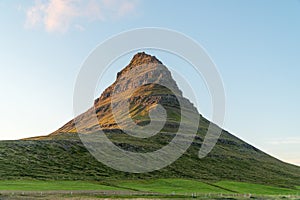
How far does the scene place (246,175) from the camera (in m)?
185

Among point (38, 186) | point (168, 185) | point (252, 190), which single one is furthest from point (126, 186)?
point (252, 190)

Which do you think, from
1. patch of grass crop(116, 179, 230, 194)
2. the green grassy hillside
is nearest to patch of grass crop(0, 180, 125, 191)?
the green grassy hillside

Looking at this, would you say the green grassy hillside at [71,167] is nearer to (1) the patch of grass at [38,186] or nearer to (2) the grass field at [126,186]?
(1) the patch of grass at [38,186]

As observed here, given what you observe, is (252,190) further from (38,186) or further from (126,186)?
(38,186)

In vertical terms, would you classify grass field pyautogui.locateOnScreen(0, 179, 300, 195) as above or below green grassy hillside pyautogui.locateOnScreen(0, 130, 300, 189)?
below

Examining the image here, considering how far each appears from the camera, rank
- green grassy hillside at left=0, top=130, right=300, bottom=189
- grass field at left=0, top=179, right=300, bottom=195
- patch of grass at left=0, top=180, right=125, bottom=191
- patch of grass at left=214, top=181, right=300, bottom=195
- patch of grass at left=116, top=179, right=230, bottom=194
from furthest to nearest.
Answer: green grassy hillside at left=0, top=130, right=300, bottom=189, patch of grass at left=214, top=181, right=300, bottom=195, patch of grass at left=116, top=179, right=230, bottom=194, grass field at left=0, top=179, right=300, bottom=195, patch of grass at left=0, top=180, right=125, bottom=191

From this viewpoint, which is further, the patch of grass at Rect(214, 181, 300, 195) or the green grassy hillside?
the green grassy hillside

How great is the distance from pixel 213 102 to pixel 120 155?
85.8m

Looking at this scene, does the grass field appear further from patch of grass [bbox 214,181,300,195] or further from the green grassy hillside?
the green grassy hillside

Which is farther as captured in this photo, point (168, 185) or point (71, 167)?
point (71, 167)

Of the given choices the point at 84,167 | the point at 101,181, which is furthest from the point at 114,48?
the point at 84,167

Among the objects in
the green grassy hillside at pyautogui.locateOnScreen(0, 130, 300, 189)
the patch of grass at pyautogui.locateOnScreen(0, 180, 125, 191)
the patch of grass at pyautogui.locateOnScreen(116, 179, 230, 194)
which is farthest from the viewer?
the green grassy hillside at pyautogui.locateOnScreen(0, 130, 300, 189)

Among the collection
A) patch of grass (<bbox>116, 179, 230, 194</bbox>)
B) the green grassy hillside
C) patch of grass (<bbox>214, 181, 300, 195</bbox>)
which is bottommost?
patch of grass (<bbox>214, 181, 300, 195</bbox>)

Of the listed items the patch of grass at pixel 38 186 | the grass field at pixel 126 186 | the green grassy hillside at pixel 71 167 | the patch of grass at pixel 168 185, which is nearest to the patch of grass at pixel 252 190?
the grass field at pixel 126 186
